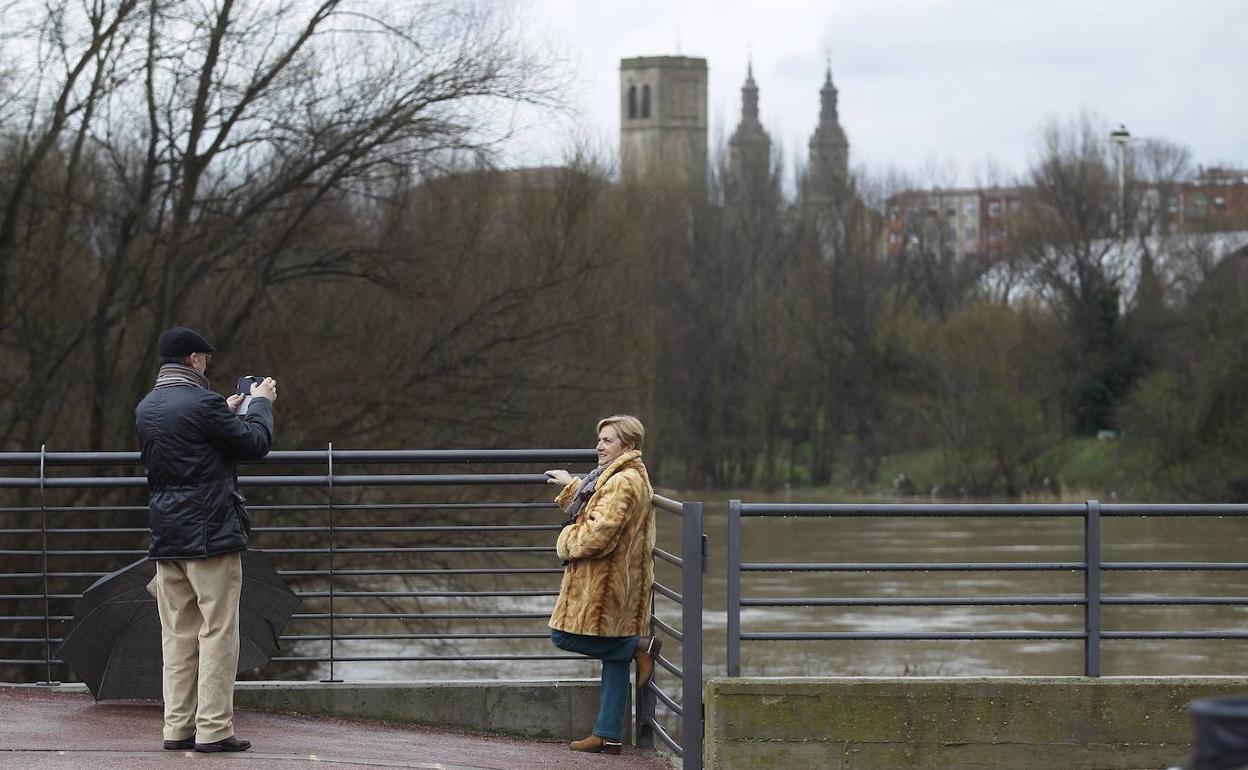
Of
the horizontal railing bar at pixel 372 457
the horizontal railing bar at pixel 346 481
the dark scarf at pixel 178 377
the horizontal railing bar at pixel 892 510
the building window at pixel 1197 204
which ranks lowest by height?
the horizontal railing bar at pixel 892 510

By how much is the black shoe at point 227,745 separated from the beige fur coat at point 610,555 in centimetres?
137

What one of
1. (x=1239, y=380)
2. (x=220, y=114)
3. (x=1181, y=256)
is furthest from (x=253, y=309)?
(x=1181, y=256)

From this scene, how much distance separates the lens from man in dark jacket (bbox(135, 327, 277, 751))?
22.9ft

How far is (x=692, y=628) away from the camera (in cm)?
748

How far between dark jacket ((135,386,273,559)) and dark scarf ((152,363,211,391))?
0.14 feet

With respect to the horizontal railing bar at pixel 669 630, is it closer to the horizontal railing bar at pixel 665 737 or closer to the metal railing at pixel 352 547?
the metal railing at pixel 352 547

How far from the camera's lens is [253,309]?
21.9m

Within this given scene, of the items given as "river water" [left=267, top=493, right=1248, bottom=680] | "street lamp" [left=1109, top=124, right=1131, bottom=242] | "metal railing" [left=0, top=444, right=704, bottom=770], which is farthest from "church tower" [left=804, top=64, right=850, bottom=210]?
"metal railing" [left=0, top=444, right=704, bottom=770]

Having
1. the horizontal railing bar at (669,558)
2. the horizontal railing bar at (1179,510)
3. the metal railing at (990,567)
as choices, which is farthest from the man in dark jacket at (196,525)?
the horizontal railing bar at (1179,510)

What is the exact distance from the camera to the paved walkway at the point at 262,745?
23.3 feet

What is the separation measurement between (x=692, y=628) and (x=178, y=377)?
2335 millimetres

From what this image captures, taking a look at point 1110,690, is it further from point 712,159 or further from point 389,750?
point 712,159

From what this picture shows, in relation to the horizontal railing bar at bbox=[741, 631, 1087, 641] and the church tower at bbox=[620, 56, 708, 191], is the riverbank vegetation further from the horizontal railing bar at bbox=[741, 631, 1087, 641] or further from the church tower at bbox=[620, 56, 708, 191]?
the church tower at bbox=[620, 56, 708, 191]

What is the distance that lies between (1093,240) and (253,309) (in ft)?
164
